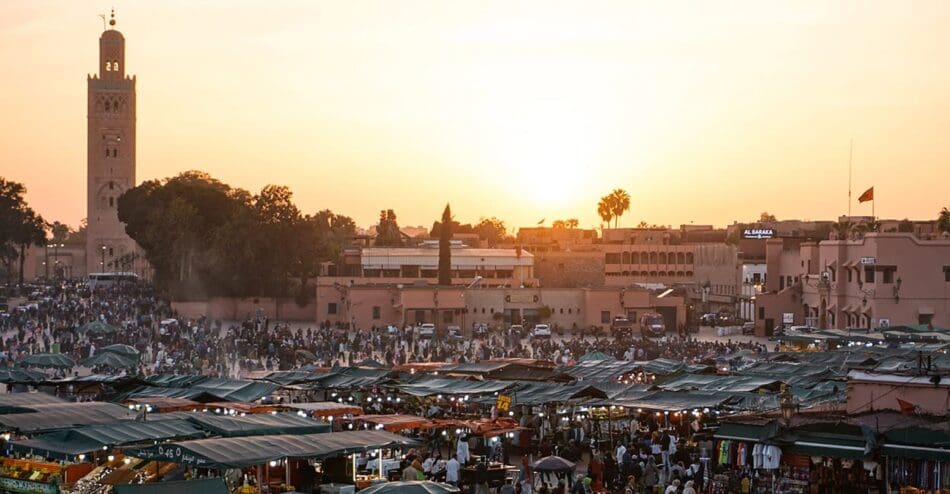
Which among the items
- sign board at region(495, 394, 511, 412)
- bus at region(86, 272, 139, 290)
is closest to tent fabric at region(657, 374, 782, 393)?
sign board at region(495, 394, 511, 412)

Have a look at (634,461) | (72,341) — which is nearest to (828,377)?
(634,461)

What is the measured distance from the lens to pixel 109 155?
118 m

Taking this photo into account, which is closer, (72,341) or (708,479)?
(708,479)

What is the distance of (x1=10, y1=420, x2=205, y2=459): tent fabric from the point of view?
20.5 meters

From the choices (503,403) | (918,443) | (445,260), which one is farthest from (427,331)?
(918,443)

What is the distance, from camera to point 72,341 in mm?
50688

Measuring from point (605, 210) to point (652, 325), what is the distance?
227ft

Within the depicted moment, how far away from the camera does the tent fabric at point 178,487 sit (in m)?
17.4

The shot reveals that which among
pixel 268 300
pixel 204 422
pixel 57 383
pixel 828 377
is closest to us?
pixel 204 422

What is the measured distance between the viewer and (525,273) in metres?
82.7

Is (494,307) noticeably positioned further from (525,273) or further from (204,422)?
(204,422)

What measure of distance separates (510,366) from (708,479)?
10870 millimetres

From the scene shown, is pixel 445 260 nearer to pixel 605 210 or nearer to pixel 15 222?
pixel 15 222

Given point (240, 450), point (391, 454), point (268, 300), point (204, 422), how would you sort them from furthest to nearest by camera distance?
1. point (268, 300)
2. point (391, 454)
3. point (204, 422)
4. point (240, 450)
